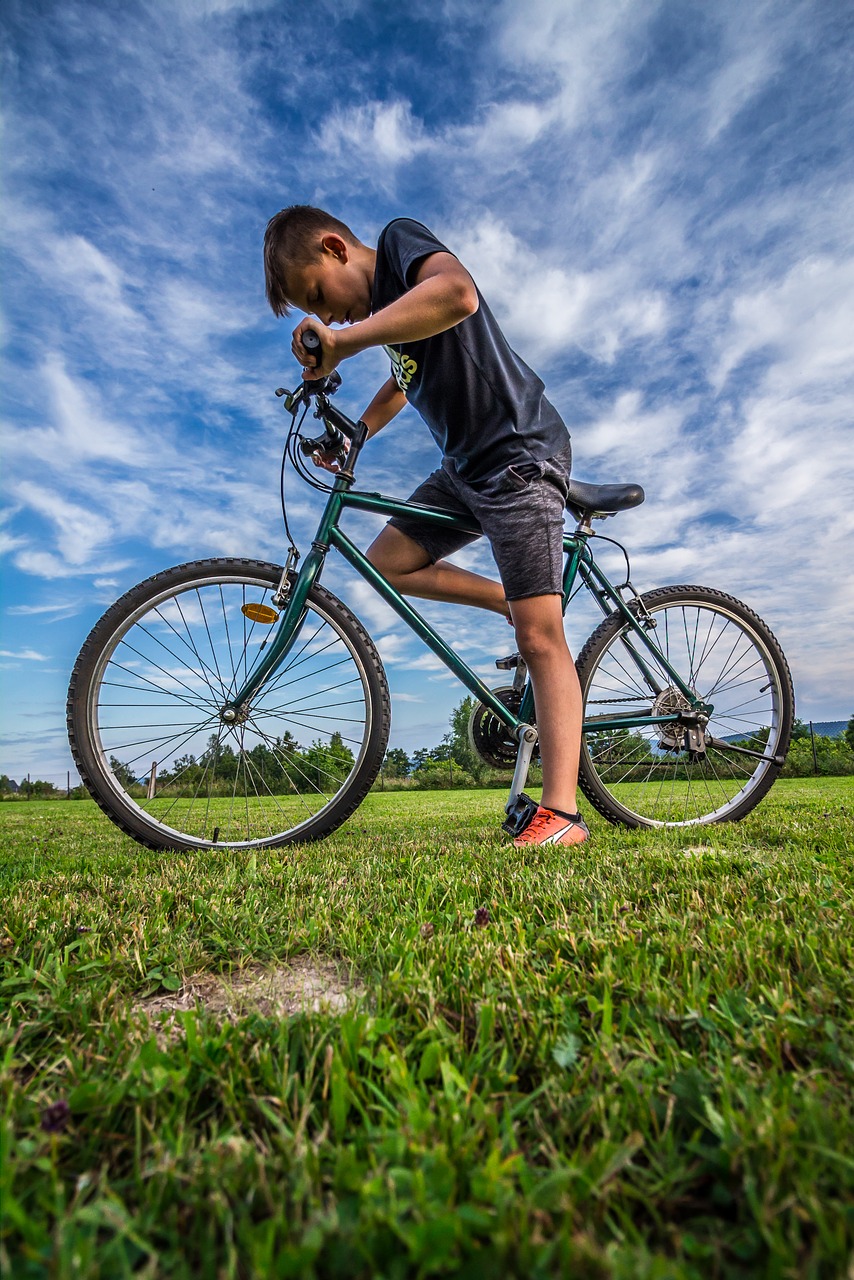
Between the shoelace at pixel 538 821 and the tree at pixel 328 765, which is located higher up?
the tree at pixel 328 765

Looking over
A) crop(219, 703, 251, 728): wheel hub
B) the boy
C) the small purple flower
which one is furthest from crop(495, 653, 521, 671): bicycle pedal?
the small purple flower

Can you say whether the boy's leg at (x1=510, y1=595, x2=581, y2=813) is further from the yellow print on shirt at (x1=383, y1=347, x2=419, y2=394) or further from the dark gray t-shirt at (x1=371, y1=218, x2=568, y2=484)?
the yellow print on shirt at (x1=383, y1=347, x2=419, y2=394)

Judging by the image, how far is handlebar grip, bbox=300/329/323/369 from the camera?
2.39 meters

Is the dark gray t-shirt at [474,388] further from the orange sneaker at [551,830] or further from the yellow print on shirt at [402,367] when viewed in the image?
the orange sneaker at [551,830]

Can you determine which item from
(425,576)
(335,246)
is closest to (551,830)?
(425,576)

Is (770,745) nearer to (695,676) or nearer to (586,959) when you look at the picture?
(695,676)

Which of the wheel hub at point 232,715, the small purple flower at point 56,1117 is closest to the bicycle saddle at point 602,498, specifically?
the wheel hub at point 232,715

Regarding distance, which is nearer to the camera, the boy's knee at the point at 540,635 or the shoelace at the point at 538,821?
the shoelace at the point at 538,821

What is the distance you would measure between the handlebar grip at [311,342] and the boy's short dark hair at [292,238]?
540mm

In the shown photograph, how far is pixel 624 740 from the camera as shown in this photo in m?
3.32

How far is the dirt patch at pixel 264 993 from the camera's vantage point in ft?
3.18

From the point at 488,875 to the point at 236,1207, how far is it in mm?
1322

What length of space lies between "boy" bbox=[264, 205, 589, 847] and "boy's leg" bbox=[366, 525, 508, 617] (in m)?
0.39

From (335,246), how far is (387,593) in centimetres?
146
